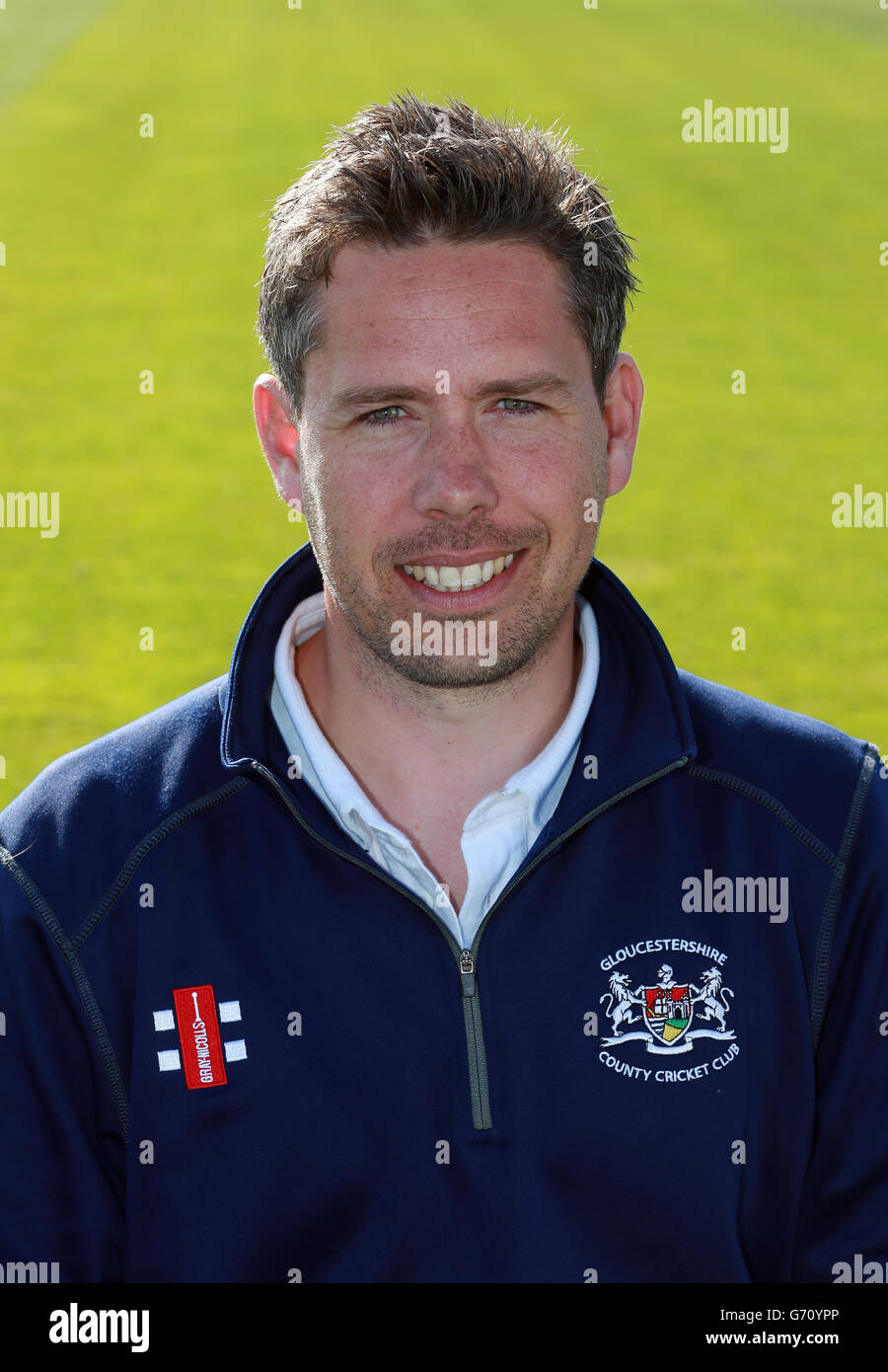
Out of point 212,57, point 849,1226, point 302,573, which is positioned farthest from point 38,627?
point 212,57

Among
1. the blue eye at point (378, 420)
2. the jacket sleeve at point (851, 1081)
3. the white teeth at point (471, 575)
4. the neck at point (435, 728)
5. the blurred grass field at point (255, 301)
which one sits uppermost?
the blurred grass field at point (255, 301)

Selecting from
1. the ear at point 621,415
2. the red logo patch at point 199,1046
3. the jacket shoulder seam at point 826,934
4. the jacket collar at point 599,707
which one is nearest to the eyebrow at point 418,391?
the ear at point 621,415

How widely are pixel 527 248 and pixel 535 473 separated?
363mm

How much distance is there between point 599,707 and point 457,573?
33 cm

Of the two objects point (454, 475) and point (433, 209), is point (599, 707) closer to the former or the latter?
point (454, 475)

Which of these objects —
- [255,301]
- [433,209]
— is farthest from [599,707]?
[255,301]

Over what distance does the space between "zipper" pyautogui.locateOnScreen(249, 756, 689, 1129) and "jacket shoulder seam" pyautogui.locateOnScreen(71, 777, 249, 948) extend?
0.07 meters

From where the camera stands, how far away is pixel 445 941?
232 centimetres

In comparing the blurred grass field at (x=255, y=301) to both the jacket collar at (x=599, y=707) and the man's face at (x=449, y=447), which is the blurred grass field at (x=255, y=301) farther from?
the man's face at (x=449, y=447)

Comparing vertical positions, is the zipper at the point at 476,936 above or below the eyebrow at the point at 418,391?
below

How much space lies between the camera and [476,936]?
2.33 metres

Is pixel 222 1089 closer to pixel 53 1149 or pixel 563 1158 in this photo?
pixel 53 1149

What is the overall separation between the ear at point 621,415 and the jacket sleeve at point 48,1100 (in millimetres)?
→ 1140

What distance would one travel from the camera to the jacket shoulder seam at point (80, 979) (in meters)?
2.30
